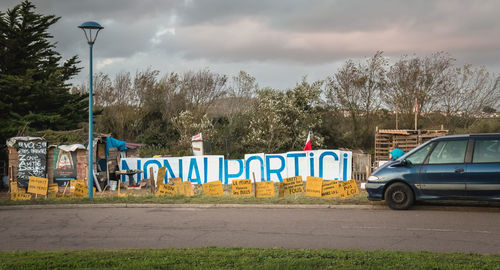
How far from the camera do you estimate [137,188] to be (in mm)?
22172

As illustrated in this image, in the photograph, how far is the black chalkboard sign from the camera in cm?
2147

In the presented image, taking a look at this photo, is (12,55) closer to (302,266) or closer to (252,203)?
(252,203)

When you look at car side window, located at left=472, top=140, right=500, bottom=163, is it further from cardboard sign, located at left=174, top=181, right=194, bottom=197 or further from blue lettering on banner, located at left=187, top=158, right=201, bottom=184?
blue lettering on banner, located at left=187, top=158, right=201, bottom=184

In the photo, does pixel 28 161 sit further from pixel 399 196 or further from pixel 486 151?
pixel 486 151

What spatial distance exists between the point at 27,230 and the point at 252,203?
6217mm

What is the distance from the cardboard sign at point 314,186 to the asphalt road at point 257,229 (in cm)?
216

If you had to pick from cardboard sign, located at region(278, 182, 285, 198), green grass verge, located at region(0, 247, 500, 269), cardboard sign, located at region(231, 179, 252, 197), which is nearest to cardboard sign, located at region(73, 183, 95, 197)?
cardboard sign, located at region(231, 179, 252, 197)

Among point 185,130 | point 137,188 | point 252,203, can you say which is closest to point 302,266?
point 252,203

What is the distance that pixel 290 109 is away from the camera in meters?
35.0

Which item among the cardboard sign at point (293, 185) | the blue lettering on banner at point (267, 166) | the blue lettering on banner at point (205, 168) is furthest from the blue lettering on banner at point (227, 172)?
the cardboard sign at point (293, 185)

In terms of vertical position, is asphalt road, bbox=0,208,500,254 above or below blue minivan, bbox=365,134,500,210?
below

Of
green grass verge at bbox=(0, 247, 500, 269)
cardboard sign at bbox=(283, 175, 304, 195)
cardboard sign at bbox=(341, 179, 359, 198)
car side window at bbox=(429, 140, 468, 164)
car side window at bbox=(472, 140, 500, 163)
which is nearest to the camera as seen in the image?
green grass verge at bbox=(0, 247, 500, 269)

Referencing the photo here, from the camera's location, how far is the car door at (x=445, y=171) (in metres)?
11.7

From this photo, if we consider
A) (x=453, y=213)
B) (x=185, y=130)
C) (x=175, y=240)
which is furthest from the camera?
(x=185, y=130)
